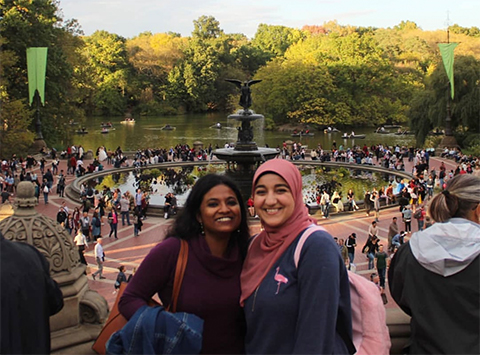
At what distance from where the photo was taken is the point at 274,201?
2.65 m

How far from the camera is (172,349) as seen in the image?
8.27 feet

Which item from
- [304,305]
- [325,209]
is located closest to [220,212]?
[304,305]

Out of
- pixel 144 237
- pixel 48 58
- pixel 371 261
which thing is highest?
pixel 48 58

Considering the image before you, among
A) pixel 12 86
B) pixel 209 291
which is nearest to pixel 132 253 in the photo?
pixel 209 291

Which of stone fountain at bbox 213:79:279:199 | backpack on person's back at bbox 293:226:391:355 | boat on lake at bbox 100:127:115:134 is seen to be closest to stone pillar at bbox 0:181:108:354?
backpack on person's back at bbox 293:226:391:355

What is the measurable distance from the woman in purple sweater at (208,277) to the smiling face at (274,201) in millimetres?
231

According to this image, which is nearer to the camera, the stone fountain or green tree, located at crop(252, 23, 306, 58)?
the stone fountain

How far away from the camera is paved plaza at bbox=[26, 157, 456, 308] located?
12.7 meters

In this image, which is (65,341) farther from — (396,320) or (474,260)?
(474,260)

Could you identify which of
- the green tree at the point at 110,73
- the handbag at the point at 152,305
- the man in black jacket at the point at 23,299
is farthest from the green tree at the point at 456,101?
the green tree at the point at 110,73

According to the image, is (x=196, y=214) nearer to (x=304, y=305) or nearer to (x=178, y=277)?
(x=178, y=277)

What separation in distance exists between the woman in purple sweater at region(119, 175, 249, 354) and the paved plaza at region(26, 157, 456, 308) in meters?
8.39

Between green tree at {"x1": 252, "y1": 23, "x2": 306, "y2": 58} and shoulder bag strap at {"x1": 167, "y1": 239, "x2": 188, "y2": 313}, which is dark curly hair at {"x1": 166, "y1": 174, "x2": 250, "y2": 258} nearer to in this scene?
shoulder bag strap at {"x1": 167, "y1": 239, "x2": 188, "y2": 313}

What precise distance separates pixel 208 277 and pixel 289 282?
17.4 inches
